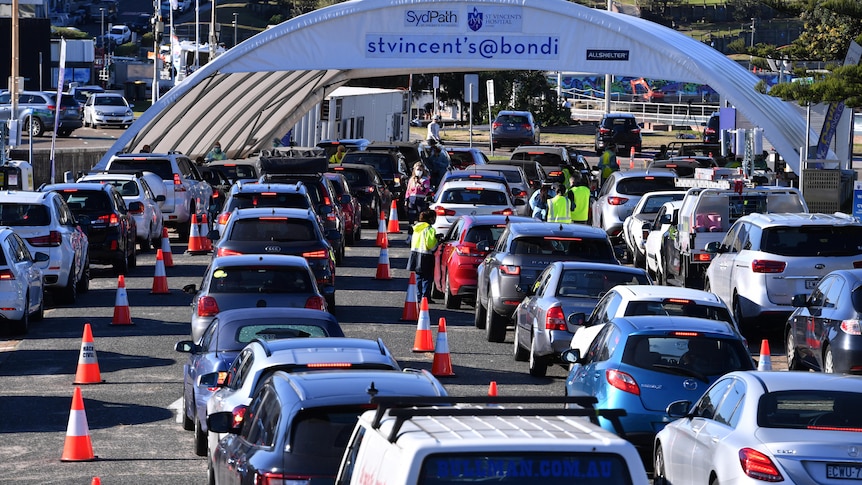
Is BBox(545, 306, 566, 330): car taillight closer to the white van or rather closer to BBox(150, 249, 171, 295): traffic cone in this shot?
BBox(150, 249, 171, 295): traffic cone

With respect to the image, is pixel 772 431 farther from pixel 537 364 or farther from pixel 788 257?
pixel 788 257

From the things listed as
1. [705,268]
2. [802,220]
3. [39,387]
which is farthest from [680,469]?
[705,268]

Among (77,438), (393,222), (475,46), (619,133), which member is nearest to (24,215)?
(77,438)

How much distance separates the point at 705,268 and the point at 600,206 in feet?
27.9

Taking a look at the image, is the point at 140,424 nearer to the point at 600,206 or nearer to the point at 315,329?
the point at 315,329

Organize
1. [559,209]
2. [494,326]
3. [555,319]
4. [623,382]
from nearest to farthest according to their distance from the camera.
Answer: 1. [623,382]
2. [555,319]
3. [494,326]
4. [559,209]

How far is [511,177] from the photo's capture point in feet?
119

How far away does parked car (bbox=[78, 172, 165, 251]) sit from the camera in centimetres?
3092

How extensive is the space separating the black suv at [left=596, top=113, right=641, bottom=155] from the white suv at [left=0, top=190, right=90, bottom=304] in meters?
41.8

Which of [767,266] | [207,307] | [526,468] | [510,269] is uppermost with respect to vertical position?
[526,468]

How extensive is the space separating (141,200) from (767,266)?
47.2 feet

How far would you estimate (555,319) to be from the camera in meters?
17.4

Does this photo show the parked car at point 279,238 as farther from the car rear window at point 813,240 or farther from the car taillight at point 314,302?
the car rear window at point 813,240

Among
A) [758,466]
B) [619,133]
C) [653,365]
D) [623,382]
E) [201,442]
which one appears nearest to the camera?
[758,466]
